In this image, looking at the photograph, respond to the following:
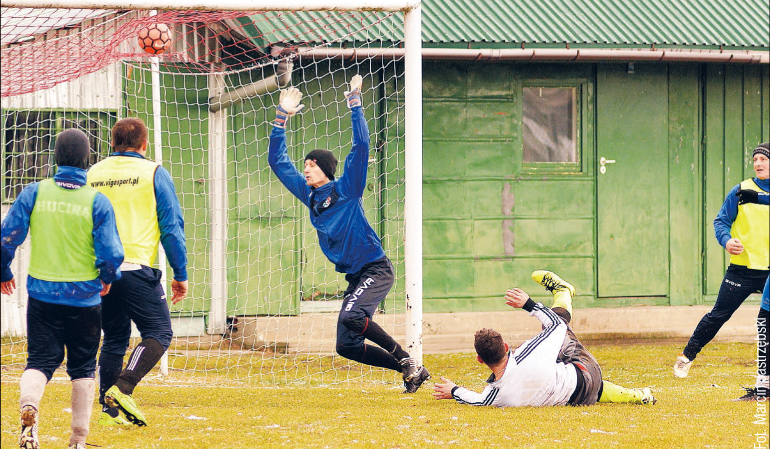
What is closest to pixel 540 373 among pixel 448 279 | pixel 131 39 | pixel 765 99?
pixel 448 279

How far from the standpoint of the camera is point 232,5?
7328 mm

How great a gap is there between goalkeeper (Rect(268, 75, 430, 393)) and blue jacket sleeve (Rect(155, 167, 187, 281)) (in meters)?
1.32

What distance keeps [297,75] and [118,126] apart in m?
4.47

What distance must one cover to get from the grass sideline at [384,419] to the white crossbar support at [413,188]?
591 millimetres

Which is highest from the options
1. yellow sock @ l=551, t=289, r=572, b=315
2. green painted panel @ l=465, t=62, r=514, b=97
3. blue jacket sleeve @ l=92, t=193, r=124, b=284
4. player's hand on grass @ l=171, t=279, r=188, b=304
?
green painted panel @ l=465, t=62, r=514, b=97

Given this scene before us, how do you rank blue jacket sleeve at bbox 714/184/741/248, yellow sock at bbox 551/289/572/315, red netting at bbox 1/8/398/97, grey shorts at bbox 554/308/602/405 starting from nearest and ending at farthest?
grey shorts at bbox 554/308/602/405 < yellow sock at bbox 551/289/572/315 < blue jacket sleeve at bbox 714/184/741/248 < red netting at bbox 1/8/398/97

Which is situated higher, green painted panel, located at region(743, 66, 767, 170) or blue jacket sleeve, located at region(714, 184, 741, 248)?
green painted panel, located at region(743, 66, 767, 170)

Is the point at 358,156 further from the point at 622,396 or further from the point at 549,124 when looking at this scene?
the point at 549,124

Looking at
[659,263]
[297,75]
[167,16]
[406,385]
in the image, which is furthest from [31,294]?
[659,263]

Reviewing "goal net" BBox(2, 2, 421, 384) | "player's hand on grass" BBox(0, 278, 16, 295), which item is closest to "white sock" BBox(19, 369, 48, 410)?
"player's hand on grass" BBox(0, 278, 16, 295)

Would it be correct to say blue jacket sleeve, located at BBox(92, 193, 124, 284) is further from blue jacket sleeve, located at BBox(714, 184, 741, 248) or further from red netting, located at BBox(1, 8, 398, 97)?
blue jacket sleeve, located at BBox(714, 184, 741, 248)

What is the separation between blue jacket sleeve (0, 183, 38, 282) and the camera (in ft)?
15.7

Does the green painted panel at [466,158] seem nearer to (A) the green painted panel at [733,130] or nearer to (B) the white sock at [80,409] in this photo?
(A) the green painted panel at [733,130]

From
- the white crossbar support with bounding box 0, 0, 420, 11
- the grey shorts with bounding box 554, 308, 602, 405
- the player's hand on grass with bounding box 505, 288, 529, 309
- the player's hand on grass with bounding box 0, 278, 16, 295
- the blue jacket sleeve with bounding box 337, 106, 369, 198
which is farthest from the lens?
the white crossbar support with bounding box 0, 0, 420, 11
